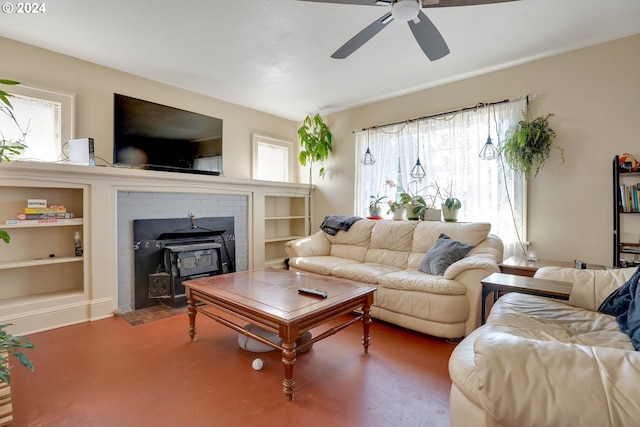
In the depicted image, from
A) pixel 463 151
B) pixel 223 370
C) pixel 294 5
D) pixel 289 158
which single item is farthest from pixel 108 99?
pixel 463 151

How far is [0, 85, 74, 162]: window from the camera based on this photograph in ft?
9.17

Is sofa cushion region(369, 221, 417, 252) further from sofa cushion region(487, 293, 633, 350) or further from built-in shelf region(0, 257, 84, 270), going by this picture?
built-in shelf region(0, 257, 84, 270)

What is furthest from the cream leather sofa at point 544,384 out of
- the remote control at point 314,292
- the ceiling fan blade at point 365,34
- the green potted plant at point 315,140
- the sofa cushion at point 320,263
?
the green potted plant at point 315,140

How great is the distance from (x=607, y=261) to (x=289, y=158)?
435 cm

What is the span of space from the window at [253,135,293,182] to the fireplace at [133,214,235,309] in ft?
4.62

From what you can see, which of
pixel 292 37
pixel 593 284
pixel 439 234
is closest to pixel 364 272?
pixel 439 234

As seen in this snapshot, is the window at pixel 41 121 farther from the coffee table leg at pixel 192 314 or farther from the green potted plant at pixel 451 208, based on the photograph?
the green potted plant at pixel 451 208

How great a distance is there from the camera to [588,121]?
2.90 m

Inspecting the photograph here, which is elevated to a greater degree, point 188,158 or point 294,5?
point 294,5

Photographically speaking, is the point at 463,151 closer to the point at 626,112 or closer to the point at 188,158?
the point at 626,112

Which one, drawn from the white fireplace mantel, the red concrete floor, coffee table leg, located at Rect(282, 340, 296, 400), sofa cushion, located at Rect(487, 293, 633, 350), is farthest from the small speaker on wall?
sofa cushion, located at Rect(487, 293, 633, 350)

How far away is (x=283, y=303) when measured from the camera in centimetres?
197

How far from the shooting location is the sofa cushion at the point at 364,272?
2998 millimetres

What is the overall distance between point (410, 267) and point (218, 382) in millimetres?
2204
